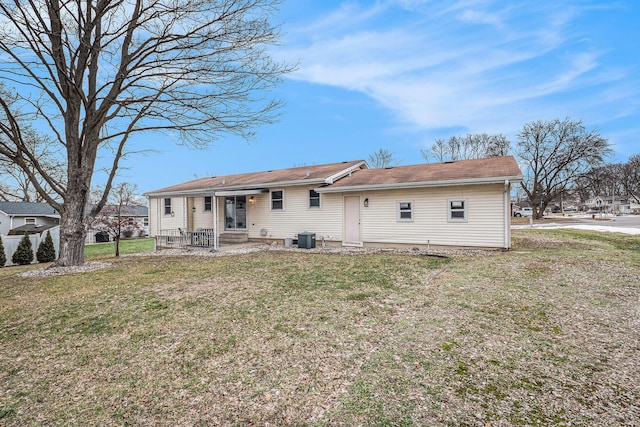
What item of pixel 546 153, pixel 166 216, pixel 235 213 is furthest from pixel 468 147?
pixel 166 216

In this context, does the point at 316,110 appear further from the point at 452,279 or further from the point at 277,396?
the point at 277,396

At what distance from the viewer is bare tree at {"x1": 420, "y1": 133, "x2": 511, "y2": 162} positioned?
37188 mm

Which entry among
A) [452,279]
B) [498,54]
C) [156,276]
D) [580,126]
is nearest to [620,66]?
[498,54]

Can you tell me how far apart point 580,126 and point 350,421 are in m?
41.8

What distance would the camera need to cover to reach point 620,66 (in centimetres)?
1955

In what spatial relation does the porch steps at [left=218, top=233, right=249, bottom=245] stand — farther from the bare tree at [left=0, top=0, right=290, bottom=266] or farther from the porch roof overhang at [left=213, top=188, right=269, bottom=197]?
the bare tree at [left=0, top=0, right=290, bottom=266]

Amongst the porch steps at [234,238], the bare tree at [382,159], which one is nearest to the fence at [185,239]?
the porch steps at [234,238]

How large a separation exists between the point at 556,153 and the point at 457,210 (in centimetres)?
3192

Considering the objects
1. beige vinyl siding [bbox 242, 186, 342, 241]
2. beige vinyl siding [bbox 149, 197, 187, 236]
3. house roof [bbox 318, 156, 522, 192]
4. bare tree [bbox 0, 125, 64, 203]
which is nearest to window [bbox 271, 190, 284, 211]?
beige vinyl siding [bbox 242, 186, 342, 241]

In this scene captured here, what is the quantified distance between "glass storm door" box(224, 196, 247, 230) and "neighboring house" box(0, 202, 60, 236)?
22.1 metres

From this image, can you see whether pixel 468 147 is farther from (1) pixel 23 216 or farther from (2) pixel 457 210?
(1) pixel 23 216

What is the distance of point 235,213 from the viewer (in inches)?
611

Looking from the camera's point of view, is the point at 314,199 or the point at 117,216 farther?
the point at 117,216

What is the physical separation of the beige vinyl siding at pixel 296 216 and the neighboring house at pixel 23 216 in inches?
950
